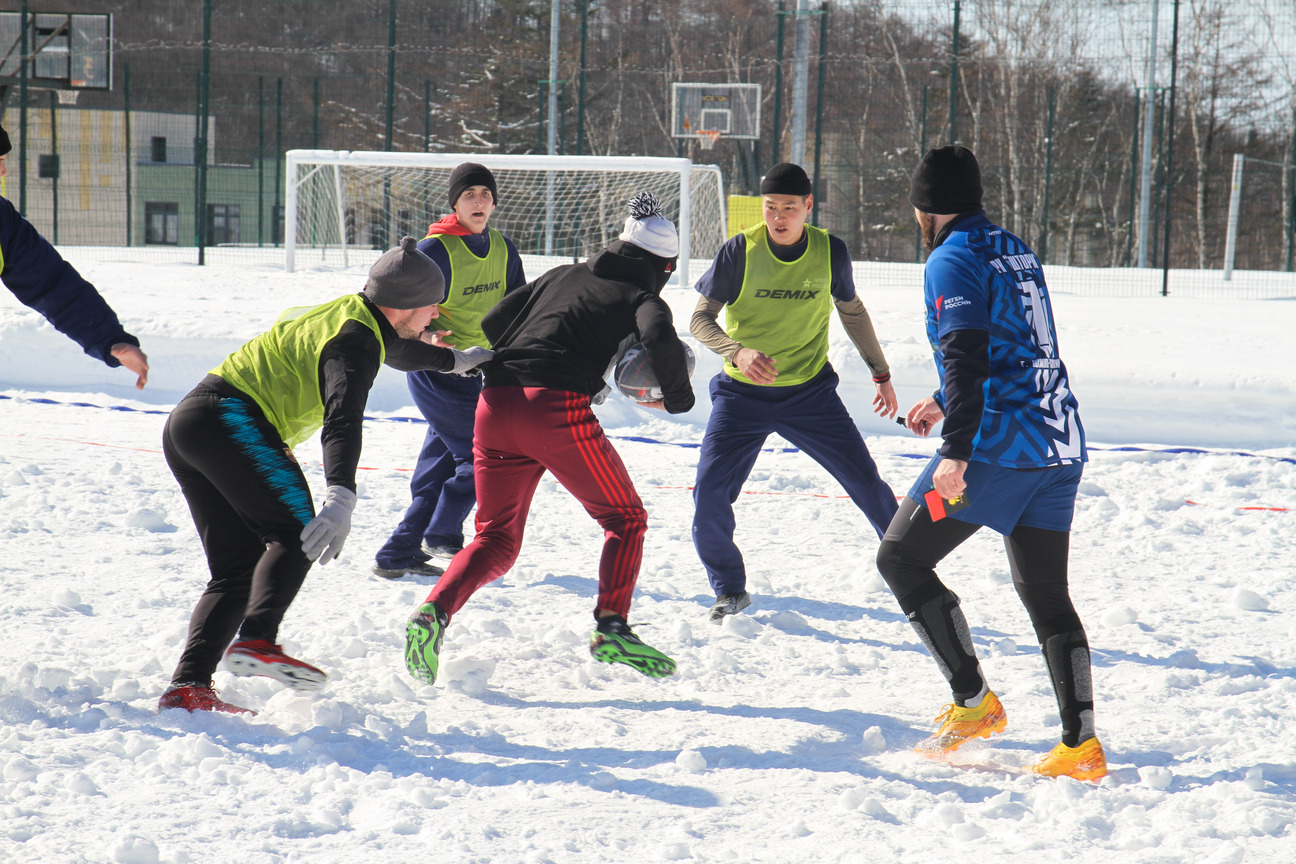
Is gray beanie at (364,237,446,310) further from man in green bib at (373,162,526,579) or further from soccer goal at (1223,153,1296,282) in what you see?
soccer goal at (1223,153,1296,282)

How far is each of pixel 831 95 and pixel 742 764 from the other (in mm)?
16655

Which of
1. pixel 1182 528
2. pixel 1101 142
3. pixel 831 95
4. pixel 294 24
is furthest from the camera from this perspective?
pixel 294 24

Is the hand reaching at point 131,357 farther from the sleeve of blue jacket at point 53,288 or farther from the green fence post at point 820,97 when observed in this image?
the green fence post at point 820,97

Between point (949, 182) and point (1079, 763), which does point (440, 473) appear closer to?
point (949, 182)

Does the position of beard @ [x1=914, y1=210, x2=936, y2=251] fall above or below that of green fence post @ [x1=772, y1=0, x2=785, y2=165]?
below

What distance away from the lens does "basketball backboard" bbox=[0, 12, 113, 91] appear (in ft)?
58.2

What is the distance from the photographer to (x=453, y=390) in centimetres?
470

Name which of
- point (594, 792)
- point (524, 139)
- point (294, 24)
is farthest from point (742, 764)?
point (294, 24)

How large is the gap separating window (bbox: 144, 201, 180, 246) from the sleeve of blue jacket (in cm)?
3111

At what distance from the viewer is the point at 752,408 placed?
4434 mm

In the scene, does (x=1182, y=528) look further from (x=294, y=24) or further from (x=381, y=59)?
(x=294, y=24)

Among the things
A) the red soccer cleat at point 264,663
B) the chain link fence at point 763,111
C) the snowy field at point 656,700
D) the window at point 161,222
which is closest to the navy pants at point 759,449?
the snowy field at point 656,700

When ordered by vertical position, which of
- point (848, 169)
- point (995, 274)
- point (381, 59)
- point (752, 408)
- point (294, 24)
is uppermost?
point (294, 24)

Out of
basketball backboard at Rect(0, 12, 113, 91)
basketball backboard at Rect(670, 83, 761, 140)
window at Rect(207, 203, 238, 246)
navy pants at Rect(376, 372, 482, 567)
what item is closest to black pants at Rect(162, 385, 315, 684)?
navy pants at Rect(376, 372, 482, 567)
